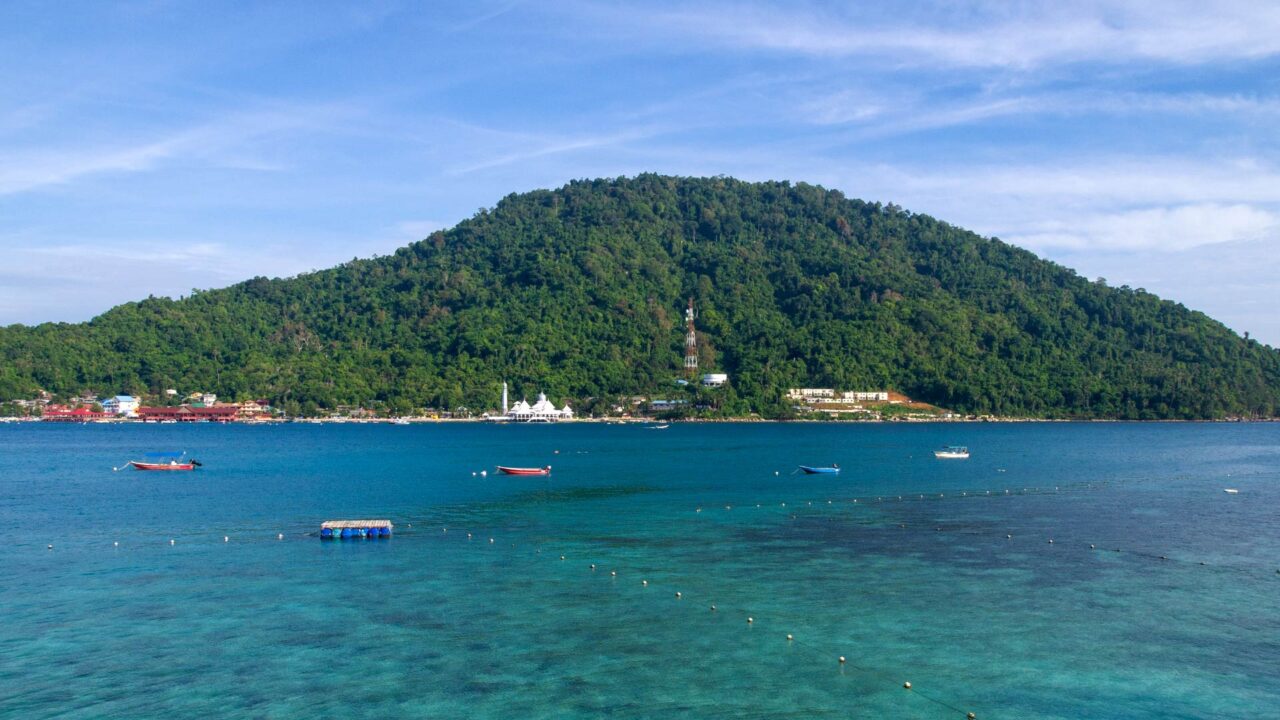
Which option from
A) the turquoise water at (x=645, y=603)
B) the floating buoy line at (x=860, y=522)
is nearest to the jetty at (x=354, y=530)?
the floating buoy line at (x=860, y=522)

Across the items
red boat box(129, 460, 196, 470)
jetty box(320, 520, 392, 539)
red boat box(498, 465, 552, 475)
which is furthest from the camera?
red boat box(129, 460, 196, 470)

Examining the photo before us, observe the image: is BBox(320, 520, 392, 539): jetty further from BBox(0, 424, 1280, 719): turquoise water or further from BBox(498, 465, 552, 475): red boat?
BBox(498, 465, 552, 475): red boat

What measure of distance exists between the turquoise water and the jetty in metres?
1.57

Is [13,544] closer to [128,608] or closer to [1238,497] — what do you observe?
[128,608]

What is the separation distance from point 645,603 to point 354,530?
1965cm

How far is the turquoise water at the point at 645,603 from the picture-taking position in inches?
979

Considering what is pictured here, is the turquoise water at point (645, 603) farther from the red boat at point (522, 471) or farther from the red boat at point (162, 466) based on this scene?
the red boat at point (162, 466)

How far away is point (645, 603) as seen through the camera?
3369 cm

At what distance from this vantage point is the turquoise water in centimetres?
2486

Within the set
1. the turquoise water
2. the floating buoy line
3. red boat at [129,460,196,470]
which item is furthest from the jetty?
red boat at [129,460,196,470]

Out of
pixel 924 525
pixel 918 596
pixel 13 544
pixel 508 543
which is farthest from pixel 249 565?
pixel 924 525

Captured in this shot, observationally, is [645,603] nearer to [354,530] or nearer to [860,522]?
[354,530]

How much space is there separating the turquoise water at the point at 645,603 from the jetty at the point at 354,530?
5.14 ft

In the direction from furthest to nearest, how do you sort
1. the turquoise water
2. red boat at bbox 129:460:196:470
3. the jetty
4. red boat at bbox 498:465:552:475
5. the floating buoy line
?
red boat at bbox 129:460:196:470, red boat at bbox 498:465:552:475, the jetty, the floating buoy line, the turquoise water
